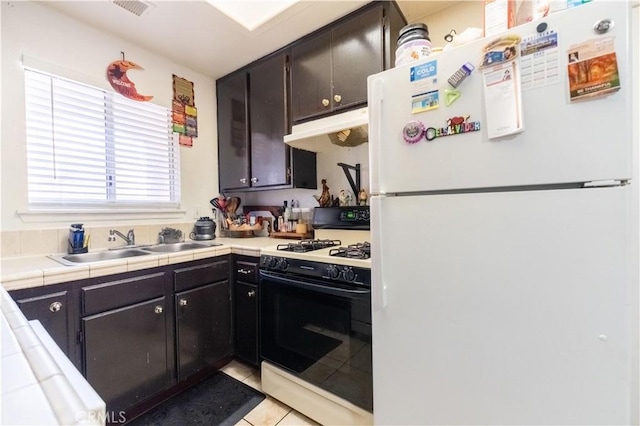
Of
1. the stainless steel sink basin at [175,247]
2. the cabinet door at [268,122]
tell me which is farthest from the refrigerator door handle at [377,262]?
the stainless steel sink basin at [175,247]

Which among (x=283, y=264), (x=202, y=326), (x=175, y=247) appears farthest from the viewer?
(x=175, y=247)

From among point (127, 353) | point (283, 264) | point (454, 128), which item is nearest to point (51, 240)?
point (127, 353)

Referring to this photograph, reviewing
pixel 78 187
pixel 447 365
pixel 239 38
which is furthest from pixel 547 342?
pixel 78 187

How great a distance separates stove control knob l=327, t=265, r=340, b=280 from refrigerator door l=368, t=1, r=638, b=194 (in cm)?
46

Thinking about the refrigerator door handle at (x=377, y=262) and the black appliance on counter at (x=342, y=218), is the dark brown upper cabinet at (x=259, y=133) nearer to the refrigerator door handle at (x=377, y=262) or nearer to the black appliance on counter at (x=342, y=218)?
the black appliance on counter at (x=342, y=218)

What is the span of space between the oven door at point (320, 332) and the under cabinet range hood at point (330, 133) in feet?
2.93

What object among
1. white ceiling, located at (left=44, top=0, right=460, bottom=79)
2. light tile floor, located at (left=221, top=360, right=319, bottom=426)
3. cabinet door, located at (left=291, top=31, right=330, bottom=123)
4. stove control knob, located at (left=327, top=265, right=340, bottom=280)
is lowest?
light tile floor, located at (left=221, top=360, right=319, bottom=426)

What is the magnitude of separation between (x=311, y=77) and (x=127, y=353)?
2.06 m

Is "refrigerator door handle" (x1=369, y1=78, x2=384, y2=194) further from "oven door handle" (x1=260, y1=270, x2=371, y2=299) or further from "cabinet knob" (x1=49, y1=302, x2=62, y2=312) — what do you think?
"cabinet knob" (x1=49, y1=302, x2=62, y2=312)

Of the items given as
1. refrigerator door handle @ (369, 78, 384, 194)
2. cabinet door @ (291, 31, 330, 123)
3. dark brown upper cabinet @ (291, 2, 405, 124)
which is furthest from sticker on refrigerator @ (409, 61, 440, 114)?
cabinet door @ (291, 31, 330, 123)

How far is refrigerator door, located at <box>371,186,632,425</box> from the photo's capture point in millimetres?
752

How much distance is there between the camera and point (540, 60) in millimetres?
816

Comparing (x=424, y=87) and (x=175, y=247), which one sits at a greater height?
(x=424, y=87)

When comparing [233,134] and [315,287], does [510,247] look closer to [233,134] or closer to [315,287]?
[315,287]
